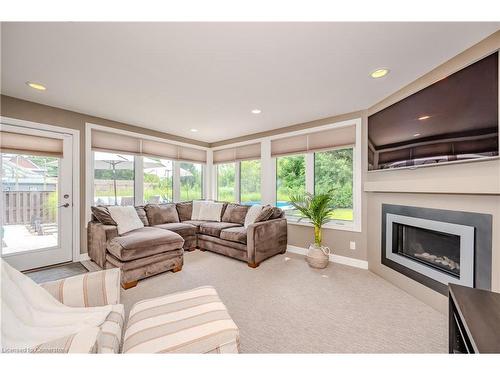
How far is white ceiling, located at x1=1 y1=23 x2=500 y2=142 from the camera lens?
1.46 m

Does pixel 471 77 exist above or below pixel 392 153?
above

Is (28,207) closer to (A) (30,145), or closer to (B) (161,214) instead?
(A) (30,145)

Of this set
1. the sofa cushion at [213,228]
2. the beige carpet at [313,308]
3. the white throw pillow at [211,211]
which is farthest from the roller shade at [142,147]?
the beige carpet at [313,308]

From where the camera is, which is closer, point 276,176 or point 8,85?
point 8,85

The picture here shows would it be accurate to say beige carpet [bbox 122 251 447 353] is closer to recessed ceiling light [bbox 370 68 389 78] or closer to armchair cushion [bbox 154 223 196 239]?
armchair cushion [bbox 154 223 196 239]

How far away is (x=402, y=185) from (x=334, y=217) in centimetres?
129

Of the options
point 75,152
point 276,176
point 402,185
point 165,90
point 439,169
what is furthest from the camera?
point 276,176

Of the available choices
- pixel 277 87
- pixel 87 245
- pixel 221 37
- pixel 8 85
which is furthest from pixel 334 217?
pixel 8 85

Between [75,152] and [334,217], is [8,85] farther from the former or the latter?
[334,217]

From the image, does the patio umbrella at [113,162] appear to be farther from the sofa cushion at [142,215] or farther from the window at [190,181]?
the window at [190,181]

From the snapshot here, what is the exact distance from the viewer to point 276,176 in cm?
405

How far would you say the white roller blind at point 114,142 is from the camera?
336 centimetres

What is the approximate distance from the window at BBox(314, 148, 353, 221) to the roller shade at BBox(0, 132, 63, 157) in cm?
408

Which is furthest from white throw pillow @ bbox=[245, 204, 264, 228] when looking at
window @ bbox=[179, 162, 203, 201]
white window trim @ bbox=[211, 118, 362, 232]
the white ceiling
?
window @ bbox=[179, 162, 203, 201]
